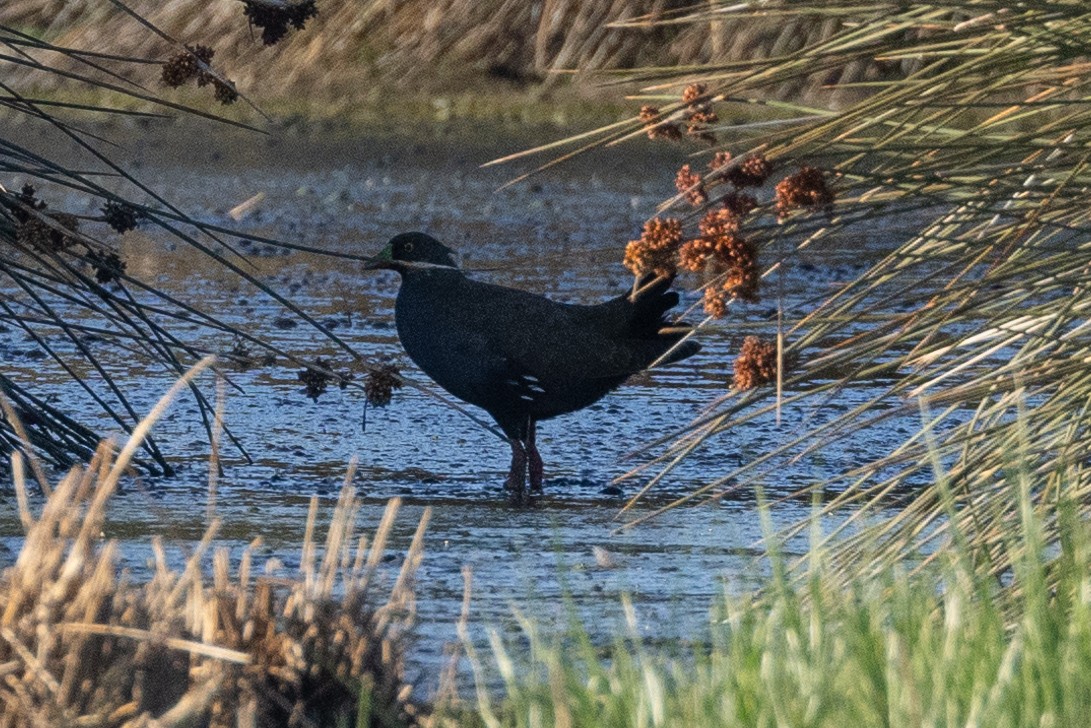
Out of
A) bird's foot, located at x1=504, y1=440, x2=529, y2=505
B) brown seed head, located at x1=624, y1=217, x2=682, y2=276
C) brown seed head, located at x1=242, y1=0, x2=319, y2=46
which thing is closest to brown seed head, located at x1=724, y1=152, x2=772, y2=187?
brown seed head, located at x1=624, y1=217, x2=682, y2=276

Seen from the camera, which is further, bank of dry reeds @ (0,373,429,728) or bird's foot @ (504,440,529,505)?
bird's foot @ (504,440,529,505)

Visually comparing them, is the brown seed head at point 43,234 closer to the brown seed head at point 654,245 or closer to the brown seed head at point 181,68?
the brown seed head at point 181,68

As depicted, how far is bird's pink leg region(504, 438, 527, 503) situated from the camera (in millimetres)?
5891

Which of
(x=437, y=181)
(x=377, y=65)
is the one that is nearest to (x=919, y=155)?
(x=437, y=181)

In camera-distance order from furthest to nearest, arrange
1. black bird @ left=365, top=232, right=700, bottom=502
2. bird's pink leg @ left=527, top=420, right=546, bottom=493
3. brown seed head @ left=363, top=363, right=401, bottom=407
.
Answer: black bird @ left=365, top=232, right=700, bottom=502 → bird's pink leg @ left=527, top=420, right=546, bottom=493 → brown seed head @ left=363, top=363, right=401, bottom=407

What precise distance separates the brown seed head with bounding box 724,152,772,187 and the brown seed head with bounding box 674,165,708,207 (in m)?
0.06

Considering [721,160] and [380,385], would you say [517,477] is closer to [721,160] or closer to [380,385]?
[380,385]

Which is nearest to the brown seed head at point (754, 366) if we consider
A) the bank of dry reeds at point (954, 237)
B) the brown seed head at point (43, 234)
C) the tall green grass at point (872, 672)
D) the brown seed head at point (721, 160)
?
the bank of dry reeds at point (954, 237)

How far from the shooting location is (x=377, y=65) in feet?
56.1

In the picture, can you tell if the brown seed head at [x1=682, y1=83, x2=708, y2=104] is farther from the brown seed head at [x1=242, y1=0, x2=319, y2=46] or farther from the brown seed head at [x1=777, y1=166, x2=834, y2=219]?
the brown seed head at [x1=242, y1=0, x2=319, y2=46]

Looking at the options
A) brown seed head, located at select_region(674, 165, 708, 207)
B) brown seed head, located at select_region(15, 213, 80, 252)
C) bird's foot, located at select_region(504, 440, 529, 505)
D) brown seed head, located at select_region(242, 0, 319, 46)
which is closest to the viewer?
brown seed head, located at select_region(674, 165, 708, 207)

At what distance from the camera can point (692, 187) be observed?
12.0 ft

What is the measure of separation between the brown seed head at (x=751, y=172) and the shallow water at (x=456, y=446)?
10.1 inches

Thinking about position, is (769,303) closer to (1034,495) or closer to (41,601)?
(1034,495)
